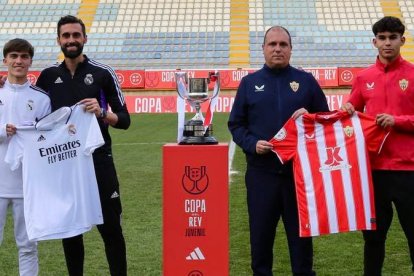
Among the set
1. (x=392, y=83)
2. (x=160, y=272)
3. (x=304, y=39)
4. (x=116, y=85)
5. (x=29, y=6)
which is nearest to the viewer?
(x=392, y=83)

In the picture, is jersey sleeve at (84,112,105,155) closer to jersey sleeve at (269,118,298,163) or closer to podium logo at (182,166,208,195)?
podium logo at (182,166,208,195)

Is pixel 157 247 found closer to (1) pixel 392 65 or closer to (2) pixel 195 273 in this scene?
(2) pixel 195 273

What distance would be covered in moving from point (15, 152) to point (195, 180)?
1.07 m

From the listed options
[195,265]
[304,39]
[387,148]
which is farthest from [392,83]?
[304,39]

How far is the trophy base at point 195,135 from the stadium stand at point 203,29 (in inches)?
903

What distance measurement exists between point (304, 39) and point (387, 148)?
25.8m

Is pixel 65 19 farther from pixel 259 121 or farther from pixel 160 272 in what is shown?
pixel 160 272

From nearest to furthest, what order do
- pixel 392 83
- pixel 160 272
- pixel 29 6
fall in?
1. pixel 392 83
2. pixel 160 272
3. pixel 29 6

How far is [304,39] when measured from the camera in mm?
29109

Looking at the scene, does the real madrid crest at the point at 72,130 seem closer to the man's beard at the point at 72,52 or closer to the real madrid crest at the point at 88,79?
the real madrid crest at the point at 88,79

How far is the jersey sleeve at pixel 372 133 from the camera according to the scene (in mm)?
3924

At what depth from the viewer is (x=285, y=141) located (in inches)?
152

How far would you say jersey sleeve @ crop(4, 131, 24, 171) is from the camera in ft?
12.9

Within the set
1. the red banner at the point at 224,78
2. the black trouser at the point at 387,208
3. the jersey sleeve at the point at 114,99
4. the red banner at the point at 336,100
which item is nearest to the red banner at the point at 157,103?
the red banner at the point at 336,100
